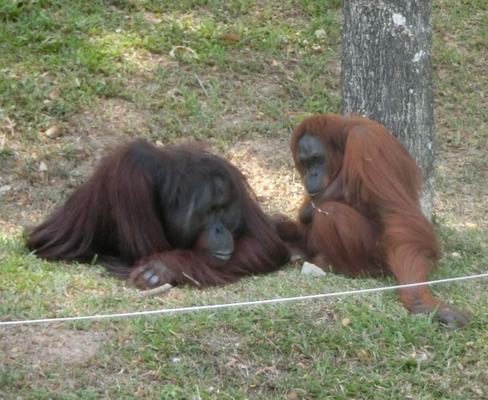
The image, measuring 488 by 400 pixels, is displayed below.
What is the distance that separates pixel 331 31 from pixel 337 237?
11.7ft

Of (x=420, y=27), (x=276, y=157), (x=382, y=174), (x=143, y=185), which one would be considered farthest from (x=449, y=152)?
(x=143, y=185)

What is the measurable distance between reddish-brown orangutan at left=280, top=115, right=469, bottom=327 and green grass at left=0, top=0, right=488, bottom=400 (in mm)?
154

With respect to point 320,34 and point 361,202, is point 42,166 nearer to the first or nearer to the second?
point 361,202

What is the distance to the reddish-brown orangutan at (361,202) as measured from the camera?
4922 mm

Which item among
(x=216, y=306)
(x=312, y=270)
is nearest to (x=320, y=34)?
(x=312, y=270)

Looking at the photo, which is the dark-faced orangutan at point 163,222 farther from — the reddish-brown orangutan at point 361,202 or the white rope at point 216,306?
the white rope at point 216,306

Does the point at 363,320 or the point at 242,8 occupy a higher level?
the point at 242,8

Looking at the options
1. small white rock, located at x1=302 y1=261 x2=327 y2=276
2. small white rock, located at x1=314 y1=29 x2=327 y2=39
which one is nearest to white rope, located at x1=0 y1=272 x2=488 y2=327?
small white rock, located at x1=302 y1=261 x2=327 y2=276

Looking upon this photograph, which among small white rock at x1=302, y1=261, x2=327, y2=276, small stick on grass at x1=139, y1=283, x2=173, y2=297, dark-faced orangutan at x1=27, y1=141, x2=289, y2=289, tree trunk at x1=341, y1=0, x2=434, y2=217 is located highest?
tree trunk at x1=341, y1=0, x2=434, y2=217

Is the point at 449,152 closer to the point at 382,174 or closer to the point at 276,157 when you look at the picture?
the point at 276,157

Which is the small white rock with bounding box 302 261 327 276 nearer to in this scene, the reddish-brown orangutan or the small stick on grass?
the reddish-brown orangutan

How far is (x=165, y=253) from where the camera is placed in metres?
5.05

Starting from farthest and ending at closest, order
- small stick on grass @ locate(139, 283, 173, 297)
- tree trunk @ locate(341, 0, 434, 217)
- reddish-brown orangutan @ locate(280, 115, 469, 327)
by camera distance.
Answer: tree trunk @ locate(341, 0, 434, 217) → reddish-brown orangutan @ locate(280, 115, 469, 327) → small stick on grass @ locate(139, 283, 173, 297)

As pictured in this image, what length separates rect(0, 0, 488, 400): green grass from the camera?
4078mm
